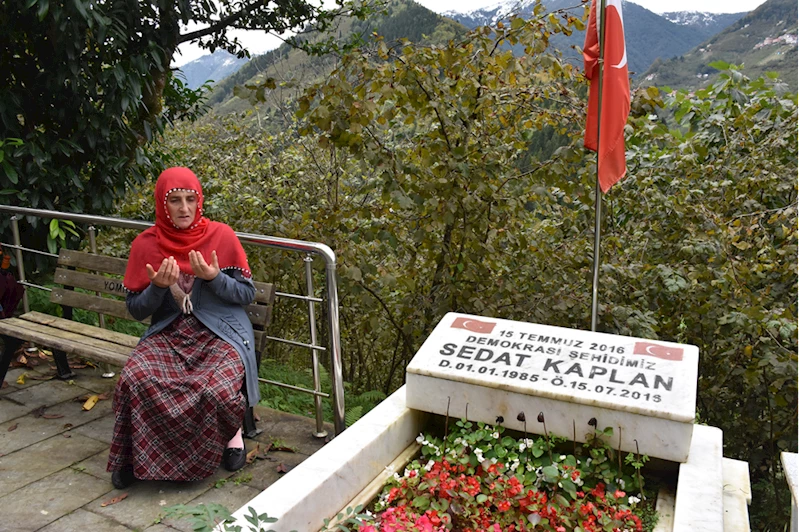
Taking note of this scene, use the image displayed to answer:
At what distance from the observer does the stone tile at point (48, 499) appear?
3012 millimetres

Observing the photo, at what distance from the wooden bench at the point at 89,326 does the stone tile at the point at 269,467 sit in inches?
12.5

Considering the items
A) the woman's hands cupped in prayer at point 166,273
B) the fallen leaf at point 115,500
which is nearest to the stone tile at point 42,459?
the fallen leaf at point 115,500

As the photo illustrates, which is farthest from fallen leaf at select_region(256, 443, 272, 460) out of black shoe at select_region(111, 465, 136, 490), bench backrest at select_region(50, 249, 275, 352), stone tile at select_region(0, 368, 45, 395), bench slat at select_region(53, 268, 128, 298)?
stone tile at select_region(0, 368, 45, 395)

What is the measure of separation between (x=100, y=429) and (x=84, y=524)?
40.3 inches

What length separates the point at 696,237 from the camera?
4.29 m

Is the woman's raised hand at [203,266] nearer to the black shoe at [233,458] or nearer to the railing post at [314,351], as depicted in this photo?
the railing post at [314,351]

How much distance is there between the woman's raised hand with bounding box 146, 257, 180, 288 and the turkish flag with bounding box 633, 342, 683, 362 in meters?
2.25

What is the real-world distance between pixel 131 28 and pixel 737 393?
5.22 metres

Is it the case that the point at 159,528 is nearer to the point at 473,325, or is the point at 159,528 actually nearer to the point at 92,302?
the point at 473,325

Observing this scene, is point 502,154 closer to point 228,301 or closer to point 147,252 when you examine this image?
point 228,301

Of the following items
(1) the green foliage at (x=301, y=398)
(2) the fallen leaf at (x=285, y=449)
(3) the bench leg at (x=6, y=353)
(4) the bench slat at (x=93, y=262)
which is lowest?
(1) the green foliage at (x=301, y=398)

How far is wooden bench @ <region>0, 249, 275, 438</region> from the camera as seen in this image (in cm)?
380

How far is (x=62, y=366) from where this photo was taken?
4.66m

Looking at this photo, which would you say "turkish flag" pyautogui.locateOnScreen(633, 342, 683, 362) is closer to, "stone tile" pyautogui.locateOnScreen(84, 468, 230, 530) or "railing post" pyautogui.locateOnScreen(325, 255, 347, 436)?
"railing post" pyautogui.locateOnScreen(325, 255, 347, 436)
